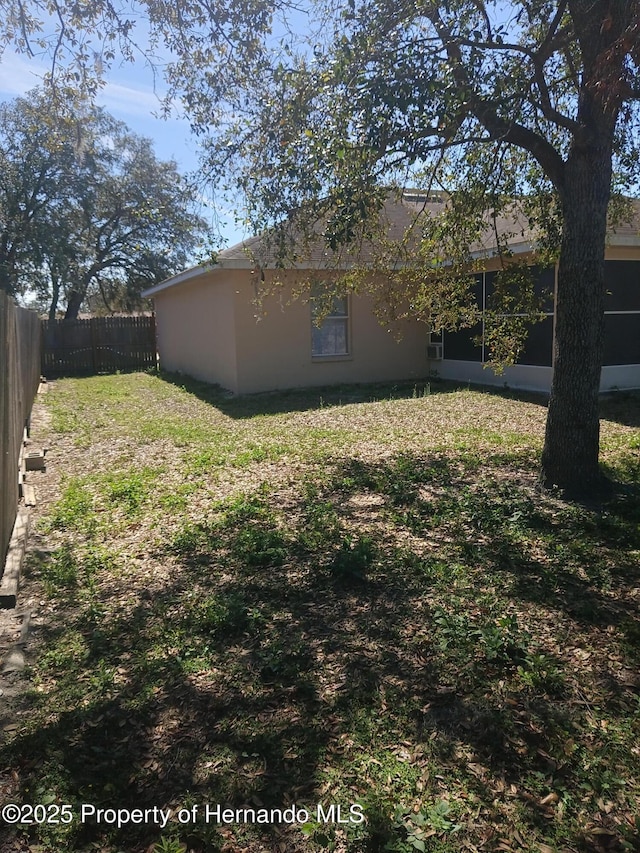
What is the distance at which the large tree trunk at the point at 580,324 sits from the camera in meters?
5.31

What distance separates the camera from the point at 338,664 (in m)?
3.25

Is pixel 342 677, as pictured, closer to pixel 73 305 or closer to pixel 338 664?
pixel 338 664

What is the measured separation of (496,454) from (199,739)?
5525mm

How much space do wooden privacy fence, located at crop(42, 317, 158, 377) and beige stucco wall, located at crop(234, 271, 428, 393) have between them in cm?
978

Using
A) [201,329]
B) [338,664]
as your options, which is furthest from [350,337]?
[338,664]

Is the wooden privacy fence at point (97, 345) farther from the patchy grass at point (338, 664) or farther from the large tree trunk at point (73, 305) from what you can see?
the patchy grass at point (338, 664)

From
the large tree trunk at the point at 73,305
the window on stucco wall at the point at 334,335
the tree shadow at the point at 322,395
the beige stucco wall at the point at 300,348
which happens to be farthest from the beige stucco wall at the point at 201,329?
the large tree trunk at the point at 73,305

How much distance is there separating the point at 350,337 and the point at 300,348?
132 cm

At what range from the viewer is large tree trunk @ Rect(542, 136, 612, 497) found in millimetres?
5309

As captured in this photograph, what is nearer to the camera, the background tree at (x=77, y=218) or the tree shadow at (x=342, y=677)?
the tree shadow at (x=342, y=677)

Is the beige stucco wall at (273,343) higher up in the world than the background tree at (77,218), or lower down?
lower down

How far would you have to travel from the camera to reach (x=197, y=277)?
14430 mm

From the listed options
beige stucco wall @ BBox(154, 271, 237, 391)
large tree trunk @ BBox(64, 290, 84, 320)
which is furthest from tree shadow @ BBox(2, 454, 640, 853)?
large tree trunk @ BBox(64, 290, 84, 320)

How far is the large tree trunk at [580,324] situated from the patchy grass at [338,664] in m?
0.40
